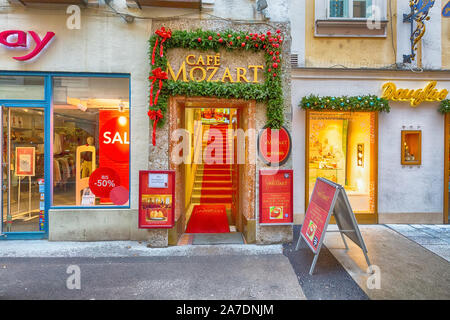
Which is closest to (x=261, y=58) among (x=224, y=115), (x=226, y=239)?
(x=226, y=239)

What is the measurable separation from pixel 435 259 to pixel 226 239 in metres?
3.84

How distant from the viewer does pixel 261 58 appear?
4844mm

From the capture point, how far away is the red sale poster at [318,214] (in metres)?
3.76

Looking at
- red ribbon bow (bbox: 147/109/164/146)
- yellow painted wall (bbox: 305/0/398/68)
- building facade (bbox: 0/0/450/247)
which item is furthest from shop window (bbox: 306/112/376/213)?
red ribbon bow (bbox: 147/109/164/146)

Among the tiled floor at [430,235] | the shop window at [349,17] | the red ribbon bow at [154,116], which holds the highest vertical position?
the shop window at [349,17]

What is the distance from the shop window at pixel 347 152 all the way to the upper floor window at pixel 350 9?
2.57m

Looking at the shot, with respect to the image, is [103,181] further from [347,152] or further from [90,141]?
[347,152]

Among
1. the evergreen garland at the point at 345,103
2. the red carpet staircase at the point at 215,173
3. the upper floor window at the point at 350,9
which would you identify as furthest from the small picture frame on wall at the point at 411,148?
the red carpet staircase at the point at 215,173

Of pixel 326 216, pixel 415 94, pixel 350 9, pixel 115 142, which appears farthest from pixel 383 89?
pixel 115 142

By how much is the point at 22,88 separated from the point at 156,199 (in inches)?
151

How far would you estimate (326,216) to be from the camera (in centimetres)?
374

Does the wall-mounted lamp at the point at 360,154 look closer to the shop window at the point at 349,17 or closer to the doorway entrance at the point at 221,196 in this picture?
the shop window at the point at 349,17

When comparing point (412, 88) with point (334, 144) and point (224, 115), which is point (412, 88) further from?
point (224, 115)

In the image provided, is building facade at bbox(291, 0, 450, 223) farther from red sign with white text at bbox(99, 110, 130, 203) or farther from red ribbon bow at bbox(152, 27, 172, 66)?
red sign with white text at bbox(99, 110, 130, 203)
